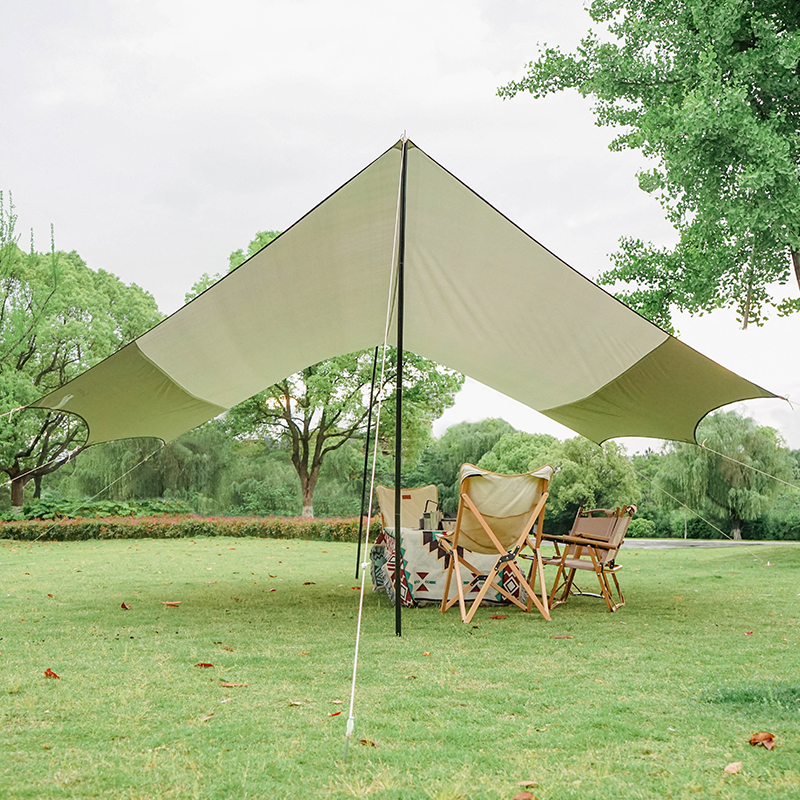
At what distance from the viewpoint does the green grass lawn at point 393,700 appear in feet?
5.24

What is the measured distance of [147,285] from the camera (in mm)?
19484

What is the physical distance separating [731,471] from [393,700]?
50.8 ft

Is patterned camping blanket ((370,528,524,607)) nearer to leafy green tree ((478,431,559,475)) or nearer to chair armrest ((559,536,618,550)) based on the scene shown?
chair armrest ((559,536,618,550))

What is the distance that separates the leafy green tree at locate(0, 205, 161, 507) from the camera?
43.6 ft

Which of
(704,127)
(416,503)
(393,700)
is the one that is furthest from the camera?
(416,503)

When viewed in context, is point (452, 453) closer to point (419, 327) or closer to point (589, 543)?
point (419, 327)

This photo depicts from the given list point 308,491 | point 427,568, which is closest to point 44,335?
point 308,491

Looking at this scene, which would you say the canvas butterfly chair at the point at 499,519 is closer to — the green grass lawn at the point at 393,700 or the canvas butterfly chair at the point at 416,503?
the green grass lawn at the point at 393,700

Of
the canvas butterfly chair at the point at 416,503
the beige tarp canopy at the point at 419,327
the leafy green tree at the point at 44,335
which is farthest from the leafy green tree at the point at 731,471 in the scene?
the leafy green tree at the point at 44,335

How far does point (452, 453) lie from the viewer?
22.6 metres

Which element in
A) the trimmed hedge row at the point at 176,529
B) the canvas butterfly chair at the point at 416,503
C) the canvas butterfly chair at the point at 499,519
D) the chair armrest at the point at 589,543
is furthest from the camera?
the trimmed hedge row at the point at 176,529

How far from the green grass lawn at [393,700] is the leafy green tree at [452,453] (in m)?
16.7

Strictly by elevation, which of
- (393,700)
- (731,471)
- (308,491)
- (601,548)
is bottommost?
(308,491)

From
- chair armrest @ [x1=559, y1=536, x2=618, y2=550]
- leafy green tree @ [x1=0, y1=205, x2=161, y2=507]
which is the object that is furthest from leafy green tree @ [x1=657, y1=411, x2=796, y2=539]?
leafy green tree @ [x1=0, y1=205, x2=161, y2=507]
